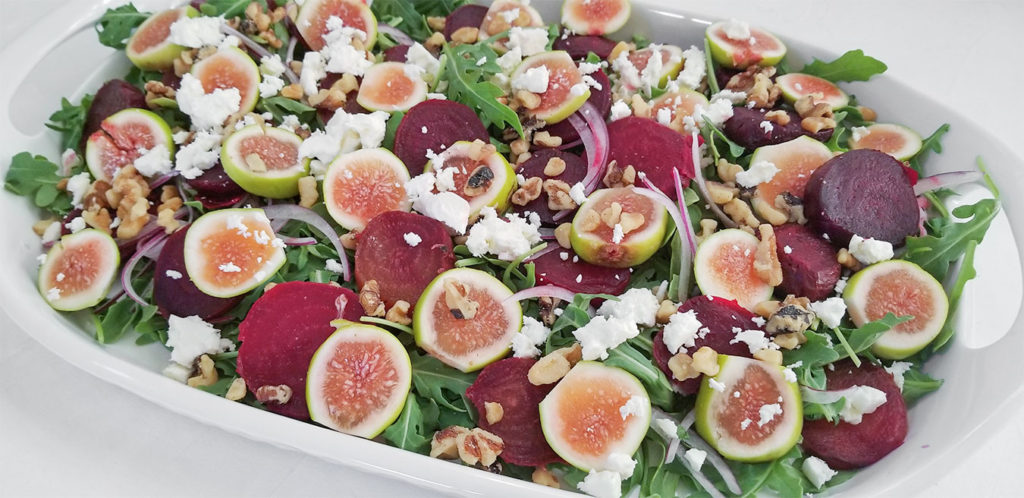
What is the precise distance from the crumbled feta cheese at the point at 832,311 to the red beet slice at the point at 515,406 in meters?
0.81

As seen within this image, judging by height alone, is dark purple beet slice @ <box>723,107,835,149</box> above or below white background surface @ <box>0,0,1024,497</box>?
above

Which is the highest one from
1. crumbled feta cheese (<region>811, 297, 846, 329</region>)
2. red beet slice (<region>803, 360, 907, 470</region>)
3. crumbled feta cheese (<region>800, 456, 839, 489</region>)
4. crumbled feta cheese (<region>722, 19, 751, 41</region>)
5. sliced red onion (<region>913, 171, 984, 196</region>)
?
crumbled feta cheese (<region>722, 19, 751, 41</region>)

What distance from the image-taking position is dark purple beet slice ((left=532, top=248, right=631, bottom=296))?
7.29 ft

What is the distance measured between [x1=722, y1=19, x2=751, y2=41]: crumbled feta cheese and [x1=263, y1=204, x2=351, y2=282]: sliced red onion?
1.64m

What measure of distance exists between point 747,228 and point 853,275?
0.34m

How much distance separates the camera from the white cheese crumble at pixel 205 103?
254 centimetres

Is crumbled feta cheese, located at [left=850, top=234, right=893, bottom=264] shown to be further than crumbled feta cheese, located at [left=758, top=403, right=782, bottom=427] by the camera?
Yes

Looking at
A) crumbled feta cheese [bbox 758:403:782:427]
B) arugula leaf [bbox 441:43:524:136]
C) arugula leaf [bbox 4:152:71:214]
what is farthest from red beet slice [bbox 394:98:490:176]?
crumbled feta cheese [bbox 758:403:782:427]


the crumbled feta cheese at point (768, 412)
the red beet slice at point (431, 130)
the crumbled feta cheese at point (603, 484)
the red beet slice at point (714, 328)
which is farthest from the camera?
the red beet slice at point (431, 130)

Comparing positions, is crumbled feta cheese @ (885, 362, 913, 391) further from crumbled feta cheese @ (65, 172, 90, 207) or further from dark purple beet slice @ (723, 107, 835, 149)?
crumbled feta cheese @ (65, 172, 90, 207)

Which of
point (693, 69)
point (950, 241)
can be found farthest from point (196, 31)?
point (950, 241)

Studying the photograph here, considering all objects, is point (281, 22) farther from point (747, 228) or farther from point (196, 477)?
point (747, 228)

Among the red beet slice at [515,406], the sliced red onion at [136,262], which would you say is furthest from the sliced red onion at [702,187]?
the sliced red onion at [136,262]

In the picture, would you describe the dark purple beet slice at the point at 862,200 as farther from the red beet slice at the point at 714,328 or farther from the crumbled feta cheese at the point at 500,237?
the crumbled feta cheese at the point at 500,237
